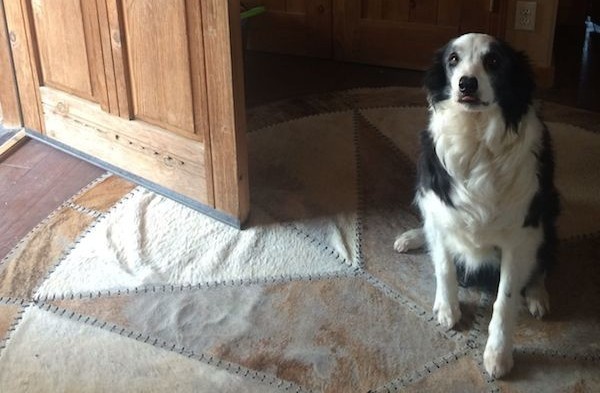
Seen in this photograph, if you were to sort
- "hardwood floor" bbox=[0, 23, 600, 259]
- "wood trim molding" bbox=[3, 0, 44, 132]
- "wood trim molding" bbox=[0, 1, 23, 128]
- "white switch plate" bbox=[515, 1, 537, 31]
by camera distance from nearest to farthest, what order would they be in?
1. "hardwood floor" bbox=[0, 23, 600, 259]
2. "wood trim molding" bbox=[3, 0, 44, 132]
3. "wood trim molding" bbox=[0, 1, 23, 128]
4. "white switch plate" bbox=[515, 1, 537, 31]

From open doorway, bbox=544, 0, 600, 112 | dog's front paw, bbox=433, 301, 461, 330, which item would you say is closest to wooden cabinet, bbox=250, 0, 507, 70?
open doorway, bbox=544, 0, 600, 112

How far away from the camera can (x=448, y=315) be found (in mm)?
1762

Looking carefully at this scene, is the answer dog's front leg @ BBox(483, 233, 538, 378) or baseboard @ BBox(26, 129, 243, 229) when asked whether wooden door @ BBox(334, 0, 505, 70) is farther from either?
dog's front leg @ BBox(483, 233, 538, 378)

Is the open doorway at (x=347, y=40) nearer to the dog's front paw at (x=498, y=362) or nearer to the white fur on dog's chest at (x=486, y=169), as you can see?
the white fur on dog's chest at (x=486, y=169)

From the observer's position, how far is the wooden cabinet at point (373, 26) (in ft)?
10.6

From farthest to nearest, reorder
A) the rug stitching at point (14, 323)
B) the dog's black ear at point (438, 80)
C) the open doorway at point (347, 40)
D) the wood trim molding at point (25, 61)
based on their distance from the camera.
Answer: the open doorway at point (347, 40) → the wood trim molding at point (25, 61) → the rug stitching at point (14, 323) → the dog's black ear at point (438, 80)

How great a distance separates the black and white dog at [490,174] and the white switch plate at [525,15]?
5.12 feet

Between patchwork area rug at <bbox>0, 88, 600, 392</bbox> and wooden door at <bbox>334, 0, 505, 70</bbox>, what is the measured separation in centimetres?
94

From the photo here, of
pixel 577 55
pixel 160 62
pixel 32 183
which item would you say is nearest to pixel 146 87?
pixel 160 62

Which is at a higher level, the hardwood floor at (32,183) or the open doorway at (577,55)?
the open doorway at (577,55)

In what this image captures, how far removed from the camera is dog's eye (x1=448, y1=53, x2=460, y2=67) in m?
1.50

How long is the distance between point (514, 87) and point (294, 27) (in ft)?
7.38

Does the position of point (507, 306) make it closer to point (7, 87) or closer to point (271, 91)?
point (271, 91)

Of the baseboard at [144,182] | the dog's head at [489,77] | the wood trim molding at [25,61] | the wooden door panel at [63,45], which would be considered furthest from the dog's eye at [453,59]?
the wood trim molding at [25,61]
